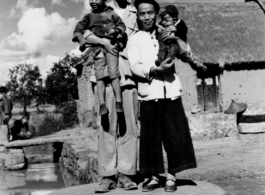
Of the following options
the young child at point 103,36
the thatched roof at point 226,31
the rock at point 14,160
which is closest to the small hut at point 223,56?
the thatched roof at point 226,31

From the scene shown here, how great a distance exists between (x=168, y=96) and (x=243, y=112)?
715cm

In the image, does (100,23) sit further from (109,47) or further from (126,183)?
(126,183)

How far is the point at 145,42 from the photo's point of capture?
11.1 ft

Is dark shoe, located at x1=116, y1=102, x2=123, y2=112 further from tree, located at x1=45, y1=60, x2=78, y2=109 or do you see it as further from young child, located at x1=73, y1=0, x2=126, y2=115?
tree, located at x1=45, y1=60, x2=78, y2=109

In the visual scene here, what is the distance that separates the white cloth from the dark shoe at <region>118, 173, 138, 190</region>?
770 millimetres

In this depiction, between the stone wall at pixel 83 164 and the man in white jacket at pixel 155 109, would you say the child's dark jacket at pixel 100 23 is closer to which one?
the man in white jacket at pixel 155 109

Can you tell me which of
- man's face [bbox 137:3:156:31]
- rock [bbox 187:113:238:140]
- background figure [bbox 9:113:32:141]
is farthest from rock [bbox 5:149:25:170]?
man's face [bbox 137:3:156:31]

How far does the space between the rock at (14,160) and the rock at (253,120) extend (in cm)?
617

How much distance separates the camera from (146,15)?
131 inches

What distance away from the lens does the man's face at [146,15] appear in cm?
331

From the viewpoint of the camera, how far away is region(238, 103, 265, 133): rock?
30.9 ft

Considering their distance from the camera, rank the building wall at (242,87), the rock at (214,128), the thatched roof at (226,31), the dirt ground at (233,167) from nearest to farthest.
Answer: the dirt ground at (233,167), the rock at (214,128), the building wall at (242,87), the thatched roof at (226,31)

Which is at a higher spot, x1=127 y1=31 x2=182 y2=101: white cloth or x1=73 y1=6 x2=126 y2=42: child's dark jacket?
x1=73 y1=6 x2=126 y2=42: child's dark jacket

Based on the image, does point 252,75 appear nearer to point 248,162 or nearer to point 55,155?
point 55,155
